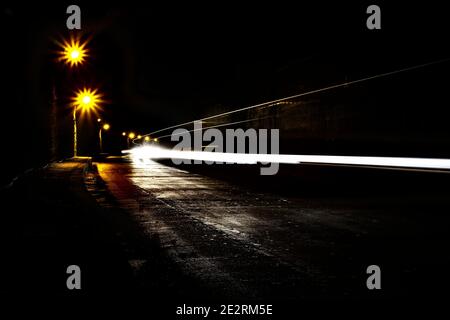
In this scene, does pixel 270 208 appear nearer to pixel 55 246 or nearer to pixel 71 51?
pixel 55 246

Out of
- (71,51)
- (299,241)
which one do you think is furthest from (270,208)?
(71,51)

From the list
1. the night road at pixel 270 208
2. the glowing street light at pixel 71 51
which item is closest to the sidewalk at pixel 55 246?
the night road at pixel 270 208

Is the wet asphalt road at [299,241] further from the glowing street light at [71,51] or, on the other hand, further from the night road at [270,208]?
the glowing street light at [71,51]

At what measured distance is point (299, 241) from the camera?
26.1ft

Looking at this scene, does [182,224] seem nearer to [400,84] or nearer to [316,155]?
[400,84]

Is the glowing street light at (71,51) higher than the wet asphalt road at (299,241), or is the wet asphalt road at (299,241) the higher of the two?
the glowing street light at (71,51)

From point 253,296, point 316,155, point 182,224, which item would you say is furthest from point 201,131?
point 253,296

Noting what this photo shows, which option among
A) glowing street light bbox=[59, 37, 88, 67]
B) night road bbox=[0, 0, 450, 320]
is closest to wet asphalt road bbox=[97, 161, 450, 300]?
night road bbox=[0, 0, 450, 320]

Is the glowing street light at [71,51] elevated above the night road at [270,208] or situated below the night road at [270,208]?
above

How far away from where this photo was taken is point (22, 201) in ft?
36.7

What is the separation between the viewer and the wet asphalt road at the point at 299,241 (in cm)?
546

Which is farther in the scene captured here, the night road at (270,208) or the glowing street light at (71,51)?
the glowing street light at (71,51)

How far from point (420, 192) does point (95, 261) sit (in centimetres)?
1214

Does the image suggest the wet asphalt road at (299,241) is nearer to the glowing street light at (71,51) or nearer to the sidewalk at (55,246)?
the sidewalk at (55,246)
